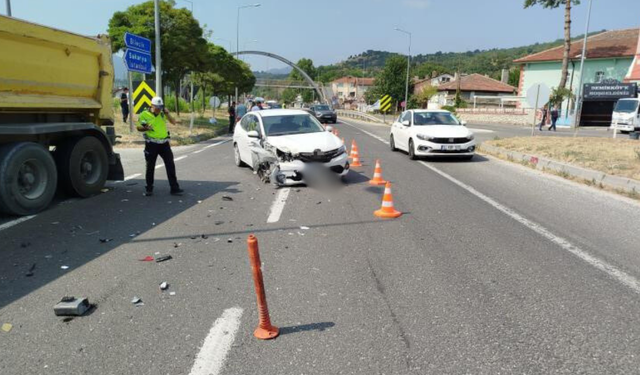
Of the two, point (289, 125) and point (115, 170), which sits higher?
point (289, 125)

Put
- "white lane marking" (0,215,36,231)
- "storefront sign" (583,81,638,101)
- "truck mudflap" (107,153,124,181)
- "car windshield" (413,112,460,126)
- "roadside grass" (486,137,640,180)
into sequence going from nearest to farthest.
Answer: "white lane marking" (0,215,36,231)
"truck mudflap" (107,153,124,181)
"roadside grass" (486,137,640,180)
"car windshield" (413,112,460,126)
"storefront sign" (583,81,638,101)

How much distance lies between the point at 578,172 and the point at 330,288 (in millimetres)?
8990

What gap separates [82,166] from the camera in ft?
27.1

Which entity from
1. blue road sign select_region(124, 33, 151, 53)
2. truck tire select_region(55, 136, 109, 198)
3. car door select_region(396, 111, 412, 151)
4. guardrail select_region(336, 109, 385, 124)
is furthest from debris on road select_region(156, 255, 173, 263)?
guardrail select_region(336, 109, 385, 124)

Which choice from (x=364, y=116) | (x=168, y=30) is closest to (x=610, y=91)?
(x=364, y=116)

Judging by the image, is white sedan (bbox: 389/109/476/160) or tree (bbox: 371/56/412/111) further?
tree (bbox: 371/56/412/111)

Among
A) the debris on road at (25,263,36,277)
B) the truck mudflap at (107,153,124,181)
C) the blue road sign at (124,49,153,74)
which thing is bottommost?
the debris on road at (25,263,36,277)

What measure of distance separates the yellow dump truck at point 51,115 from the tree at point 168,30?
15188mm

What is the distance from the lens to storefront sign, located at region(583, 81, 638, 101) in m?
36.4

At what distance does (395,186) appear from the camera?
31.2ft

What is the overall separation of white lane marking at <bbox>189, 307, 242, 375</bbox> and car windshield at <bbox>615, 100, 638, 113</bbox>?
35.3 m

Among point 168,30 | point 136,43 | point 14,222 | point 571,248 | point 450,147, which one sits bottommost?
point 14,222

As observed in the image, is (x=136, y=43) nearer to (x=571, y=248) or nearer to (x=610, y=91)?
(x=571, y=248)

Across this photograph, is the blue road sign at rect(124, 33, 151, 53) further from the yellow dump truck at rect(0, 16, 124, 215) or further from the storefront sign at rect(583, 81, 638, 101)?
the storefront sign at rect(583, 81, 638, 101)
